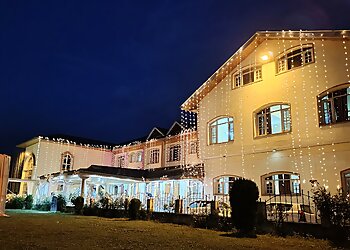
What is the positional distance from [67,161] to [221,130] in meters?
20.0

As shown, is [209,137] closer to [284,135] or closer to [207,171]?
[207,171]

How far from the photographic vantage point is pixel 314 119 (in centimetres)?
1421

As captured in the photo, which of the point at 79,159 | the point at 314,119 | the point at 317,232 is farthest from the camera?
the point at 79,159

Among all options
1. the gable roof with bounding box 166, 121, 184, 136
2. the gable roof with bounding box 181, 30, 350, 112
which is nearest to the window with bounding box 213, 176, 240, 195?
the gable roof with bounding box 181, 30, 350, 112

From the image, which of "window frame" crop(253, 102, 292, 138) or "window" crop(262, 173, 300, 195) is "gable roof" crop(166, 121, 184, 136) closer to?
"window frame" crop(253, 102, 292, 138)

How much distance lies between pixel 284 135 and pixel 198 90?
20.3 feet

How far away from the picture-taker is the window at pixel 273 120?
1552 cm

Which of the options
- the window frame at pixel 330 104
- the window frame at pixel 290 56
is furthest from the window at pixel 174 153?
the window frame at pixel 330 104

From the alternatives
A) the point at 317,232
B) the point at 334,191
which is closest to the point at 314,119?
the point at 334,191

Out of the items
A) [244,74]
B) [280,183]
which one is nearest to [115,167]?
[244,74]

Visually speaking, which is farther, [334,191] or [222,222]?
[334,191]

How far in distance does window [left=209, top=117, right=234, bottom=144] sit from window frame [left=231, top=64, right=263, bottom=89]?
1.95 m

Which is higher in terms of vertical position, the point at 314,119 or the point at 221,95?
the point at 221,95

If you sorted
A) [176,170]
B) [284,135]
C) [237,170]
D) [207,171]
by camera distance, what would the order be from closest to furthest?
1. [284,135]
2. [237,170]
3. [207,171]
4. [176,170]
